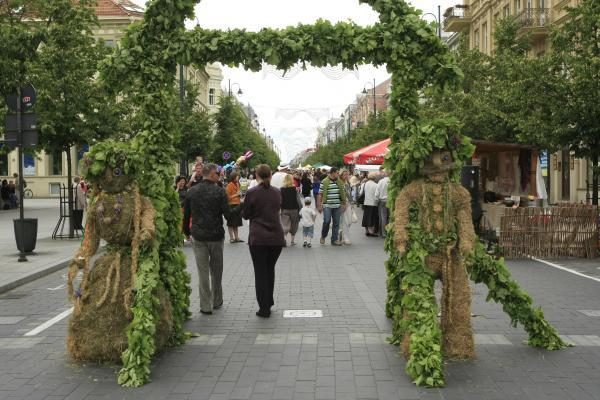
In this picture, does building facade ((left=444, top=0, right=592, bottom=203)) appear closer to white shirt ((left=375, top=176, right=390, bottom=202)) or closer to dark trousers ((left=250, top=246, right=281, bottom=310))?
white shirt ((left=375, top=176, right=390, bottom=202))

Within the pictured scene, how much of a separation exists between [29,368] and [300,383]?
8.27 feet

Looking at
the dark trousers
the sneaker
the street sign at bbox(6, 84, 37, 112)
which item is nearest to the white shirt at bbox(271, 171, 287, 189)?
the street sign at bbox(6, 84, 37, 112)

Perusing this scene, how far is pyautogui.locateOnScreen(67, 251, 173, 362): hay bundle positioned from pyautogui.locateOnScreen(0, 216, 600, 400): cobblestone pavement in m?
0.15

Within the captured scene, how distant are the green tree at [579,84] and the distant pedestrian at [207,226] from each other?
355 inches

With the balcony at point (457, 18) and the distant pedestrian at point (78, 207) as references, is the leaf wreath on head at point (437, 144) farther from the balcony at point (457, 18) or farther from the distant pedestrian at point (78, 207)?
the balcony at point (457, 18)

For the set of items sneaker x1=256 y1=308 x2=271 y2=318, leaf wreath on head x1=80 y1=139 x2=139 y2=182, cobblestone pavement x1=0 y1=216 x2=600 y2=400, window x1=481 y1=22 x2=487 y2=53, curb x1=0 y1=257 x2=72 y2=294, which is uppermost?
window x1=481 y1=22 x2=487 y2=53

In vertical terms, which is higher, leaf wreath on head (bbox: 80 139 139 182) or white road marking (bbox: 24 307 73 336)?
leaf wreath on head (bbox: 80 139 139 182)

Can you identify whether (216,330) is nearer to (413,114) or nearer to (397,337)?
(397,337)

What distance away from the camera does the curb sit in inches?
425

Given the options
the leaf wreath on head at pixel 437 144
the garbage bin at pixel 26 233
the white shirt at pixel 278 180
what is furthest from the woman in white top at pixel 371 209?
the leaf wreath on head at pixel 437 144

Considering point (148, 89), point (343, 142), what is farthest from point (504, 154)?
point (343, 142)

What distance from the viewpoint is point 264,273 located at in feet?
27.3

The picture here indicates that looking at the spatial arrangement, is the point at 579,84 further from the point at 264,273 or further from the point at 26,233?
the point at 26,233

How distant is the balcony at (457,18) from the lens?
48781 mm
